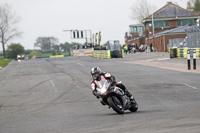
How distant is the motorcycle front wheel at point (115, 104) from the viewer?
29.8 feet

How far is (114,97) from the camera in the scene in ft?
30.1

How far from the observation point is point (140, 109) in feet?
33.6

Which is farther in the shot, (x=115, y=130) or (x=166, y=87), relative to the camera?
(x=166, y=87)

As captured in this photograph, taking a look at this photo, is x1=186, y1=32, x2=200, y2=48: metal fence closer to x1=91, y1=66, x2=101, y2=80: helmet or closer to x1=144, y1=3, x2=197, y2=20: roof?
x1=91, y1=66, x2=101, y2=80: helmet

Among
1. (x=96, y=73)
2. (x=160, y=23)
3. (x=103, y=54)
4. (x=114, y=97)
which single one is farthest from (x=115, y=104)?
(x=160, y=23)

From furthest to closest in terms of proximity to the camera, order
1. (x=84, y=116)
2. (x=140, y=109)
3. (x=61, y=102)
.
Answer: (x=61, y=102) → (x=140, y=109) → (x=84, y=116)

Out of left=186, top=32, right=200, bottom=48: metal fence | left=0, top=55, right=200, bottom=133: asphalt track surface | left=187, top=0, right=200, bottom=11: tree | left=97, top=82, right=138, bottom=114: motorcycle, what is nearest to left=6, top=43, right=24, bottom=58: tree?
left=187, top=0, right=200, bottom=11: tree

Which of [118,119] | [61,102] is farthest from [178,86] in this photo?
[118,119]

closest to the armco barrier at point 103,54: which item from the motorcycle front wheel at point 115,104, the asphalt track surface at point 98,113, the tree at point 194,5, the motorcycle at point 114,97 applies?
the asphalt track surface at point 98,113

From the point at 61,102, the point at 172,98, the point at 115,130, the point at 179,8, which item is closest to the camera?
the point at 115,130

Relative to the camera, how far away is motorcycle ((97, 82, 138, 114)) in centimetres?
909

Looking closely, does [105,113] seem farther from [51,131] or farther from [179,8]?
[179,8]

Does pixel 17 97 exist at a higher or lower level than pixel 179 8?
lower

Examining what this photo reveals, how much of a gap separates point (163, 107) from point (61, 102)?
414cm
